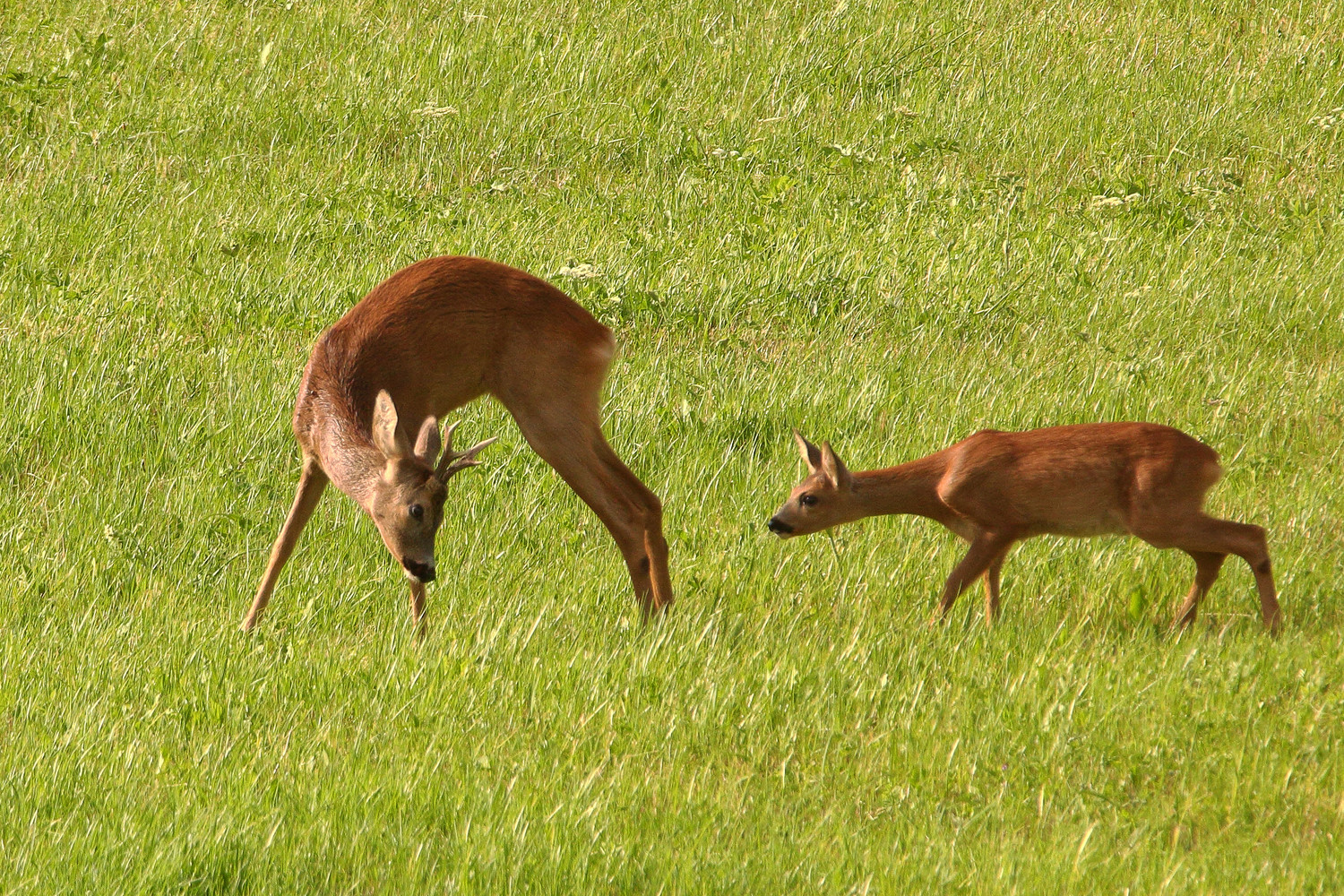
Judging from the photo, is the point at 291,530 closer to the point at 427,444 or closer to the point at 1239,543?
the point at 427,444


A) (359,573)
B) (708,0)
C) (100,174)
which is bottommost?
(359,573)

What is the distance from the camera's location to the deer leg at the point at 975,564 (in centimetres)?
614

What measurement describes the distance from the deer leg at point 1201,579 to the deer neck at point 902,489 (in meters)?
1.00

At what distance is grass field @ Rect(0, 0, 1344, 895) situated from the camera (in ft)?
14.5

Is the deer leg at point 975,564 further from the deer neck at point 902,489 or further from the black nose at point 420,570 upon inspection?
the black nose at point 420,570

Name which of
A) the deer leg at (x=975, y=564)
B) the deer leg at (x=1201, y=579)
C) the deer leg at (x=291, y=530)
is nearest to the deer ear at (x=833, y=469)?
the deer leg at (x=975, y=564)

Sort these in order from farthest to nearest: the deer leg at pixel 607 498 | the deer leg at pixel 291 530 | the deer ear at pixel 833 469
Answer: the deer ear at pixel 833 469 < the deer leg at pixel 607 498 < the deer leg at pixel 291 530

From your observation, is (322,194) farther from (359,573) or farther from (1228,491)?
(1228,491)

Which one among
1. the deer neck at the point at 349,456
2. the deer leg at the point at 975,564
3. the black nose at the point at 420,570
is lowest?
the deer leg at the point at 975,564

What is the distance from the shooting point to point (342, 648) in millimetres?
5695

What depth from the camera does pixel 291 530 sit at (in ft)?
20.5

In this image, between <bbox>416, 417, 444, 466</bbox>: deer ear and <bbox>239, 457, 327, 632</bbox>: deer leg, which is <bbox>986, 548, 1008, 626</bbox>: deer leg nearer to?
<bbox>416, 417, 444, 466</bbox>: deer ear

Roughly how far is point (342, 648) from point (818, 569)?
6.41ft

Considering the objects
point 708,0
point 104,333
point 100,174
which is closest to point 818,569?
point 104,333
